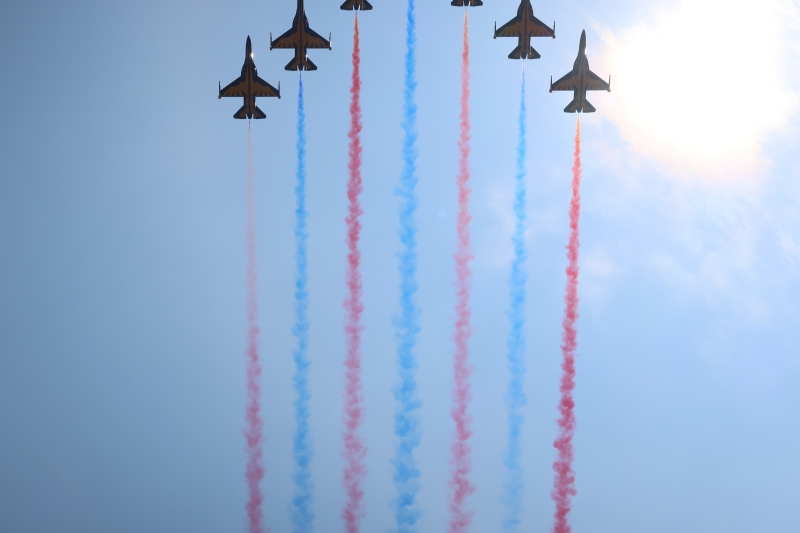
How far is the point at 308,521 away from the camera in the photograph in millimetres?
19812

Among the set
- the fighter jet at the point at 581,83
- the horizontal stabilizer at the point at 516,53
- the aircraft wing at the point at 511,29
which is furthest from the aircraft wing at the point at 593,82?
the aircraft wing at the point at 511,29

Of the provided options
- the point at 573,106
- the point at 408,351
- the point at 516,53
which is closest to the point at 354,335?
the point at 408,351

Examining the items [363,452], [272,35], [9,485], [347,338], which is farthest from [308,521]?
[272,35]

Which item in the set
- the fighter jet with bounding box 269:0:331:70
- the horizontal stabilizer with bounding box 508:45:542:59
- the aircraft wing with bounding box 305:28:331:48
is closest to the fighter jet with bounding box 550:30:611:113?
the horizontal stabilizer with bounding box 508:45:542:59

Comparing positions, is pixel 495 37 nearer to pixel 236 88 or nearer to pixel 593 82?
pixel 593 82

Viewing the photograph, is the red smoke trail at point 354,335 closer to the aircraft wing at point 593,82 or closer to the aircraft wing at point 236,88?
the aircraft wing at point 236,88

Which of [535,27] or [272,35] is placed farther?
[272,35]

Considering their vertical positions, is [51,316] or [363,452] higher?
[51,316]

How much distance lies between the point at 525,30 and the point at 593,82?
1.95m

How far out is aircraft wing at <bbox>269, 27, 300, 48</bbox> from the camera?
62.5 feet

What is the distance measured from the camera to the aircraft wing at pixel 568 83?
18.8 meters

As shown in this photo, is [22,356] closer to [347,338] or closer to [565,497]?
[347,338]

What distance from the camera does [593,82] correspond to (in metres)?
18.8

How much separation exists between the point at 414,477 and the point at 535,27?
35.7 feet
